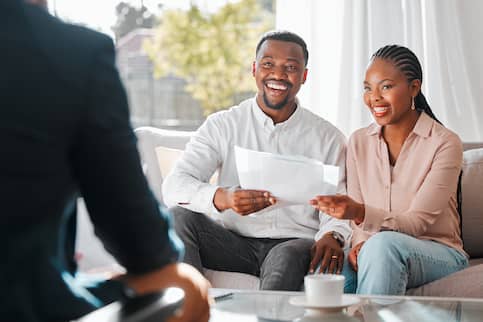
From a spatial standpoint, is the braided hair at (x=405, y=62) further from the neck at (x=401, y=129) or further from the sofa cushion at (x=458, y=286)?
the sofa cushion at (x=458, y=286)

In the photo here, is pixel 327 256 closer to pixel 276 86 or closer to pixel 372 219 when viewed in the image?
pixel 372 219

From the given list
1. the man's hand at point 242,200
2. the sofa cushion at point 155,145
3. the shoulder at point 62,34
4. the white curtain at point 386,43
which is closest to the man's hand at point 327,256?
the man's hand at point 242,200

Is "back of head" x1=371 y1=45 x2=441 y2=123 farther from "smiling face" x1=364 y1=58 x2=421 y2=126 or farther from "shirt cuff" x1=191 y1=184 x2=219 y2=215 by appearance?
"shirt cuff" x1=191 y1=184 x2=219 y2=215

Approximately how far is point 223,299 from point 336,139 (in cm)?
97

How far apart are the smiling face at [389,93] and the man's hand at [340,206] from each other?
1.10ft

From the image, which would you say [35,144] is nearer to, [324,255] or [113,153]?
[113,153]

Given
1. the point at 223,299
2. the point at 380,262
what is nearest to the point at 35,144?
the point at 223,299

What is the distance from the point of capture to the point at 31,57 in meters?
0.69

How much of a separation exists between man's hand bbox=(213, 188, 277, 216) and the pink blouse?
29 centimetres

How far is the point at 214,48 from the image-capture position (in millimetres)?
6648

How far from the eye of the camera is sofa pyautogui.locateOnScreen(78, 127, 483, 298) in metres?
2.31

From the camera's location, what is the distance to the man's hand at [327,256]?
2.48 m

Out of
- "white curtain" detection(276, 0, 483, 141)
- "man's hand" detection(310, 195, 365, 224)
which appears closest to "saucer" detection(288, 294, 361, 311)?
"man's hand" detection(310, 195, 365, 224)

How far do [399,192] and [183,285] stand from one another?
1772mm
